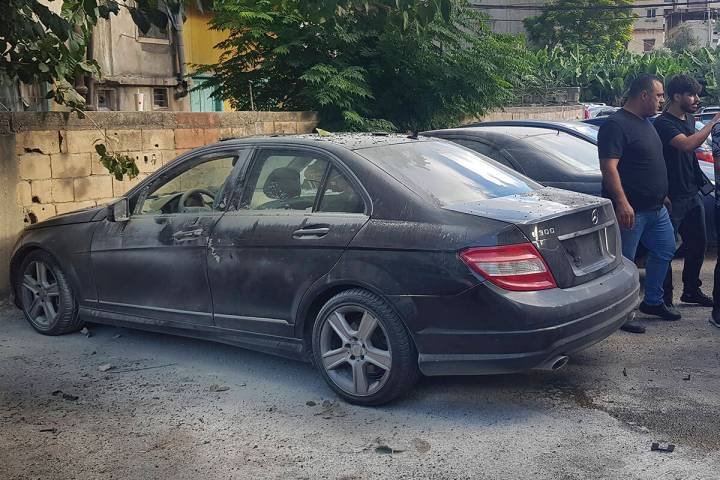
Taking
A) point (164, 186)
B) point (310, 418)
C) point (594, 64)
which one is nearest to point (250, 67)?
point (164, 186)

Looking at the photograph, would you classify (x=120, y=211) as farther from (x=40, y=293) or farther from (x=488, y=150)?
(x=488, y=150)

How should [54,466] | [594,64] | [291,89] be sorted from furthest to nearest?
[594,64] → [291,89] → [54,466]

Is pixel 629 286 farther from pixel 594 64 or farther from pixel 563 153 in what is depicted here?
pixel 594 64

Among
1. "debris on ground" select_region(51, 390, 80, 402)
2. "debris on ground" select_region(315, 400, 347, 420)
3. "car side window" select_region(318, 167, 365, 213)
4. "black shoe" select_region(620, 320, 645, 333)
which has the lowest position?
"debris on ground" select_region(315, 400, 347, 420)

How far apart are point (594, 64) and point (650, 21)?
49.3 m

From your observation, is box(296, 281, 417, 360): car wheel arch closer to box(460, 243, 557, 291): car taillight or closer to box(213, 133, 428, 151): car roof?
box(460, 243, 557, 291): car taillight

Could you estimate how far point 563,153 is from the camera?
311 inches

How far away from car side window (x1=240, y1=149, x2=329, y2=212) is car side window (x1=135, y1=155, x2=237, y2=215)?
24 cm

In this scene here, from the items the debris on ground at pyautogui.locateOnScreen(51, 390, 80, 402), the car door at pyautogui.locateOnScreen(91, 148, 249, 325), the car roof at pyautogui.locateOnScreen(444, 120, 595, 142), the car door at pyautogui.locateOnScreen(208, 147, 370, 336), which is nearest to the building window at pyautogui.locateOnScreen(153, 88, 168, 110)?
the car roof at pyautogui.locateOnScreen(444, 120, 595, 142)

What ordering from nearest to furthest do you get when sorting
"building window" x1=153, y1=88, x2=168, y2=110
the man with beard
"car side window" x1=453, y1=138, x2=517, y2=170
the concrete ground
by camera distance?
the concrete ground
the man with beard
"car side window" x1=453, y1=138, x2=517, y2=170
"building window" x1=153, y1=88, x2=168, y2=110

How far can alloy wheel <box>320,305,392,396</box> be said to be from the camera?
15.5ft

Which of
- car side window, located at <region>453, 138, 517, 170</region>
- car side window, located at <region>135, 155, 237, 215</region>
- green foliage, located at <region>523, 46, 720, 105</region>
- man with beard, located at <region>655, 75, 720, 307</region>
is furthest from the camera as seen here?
green foliage, located at <region>523, 46, 720, 105</region>

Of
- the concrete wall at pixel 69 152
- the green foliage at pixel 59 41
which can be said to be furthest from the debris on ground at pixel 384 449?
the concrete wall at pixel 69 152

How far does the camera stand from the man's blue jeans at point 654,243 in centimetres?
625
